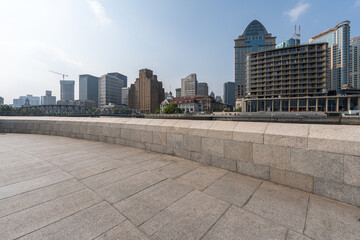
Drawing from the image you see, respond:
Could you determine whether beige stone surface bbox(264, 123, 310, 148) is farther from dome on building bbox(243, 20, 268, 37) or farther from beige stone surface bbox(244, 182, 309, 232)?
dome on building bbox(243, 20, 268, 37)

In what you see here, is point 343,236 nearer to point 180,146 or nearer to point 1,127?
point 180,146

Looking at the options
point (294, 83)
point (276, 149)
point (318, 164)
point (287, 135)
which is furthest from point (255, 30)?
point (318, 164)

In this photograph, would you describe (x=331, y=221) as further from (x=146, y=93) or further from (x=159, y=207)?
(x=146, y=93)

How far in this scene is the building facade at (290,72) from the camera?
2953 inches

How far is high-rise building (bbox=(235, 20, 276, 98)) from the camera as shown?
154750 millimetres

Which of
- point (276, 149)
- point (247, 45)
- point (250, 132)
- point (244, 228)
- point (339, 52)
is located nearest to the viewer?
point (244, 228)

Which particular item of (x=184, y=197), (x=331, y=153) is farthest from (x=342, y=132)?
(x=184, y=197)

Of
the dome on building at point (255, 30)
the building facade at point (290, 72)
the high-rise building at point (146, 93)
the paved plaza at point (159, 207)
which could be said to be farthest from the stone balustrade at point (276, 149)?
the dome on building at point (255, 30)

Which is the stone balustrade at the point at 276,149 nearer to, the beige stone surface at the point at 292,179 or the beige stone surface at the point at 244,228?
the beige stone surface at the point at 292,179

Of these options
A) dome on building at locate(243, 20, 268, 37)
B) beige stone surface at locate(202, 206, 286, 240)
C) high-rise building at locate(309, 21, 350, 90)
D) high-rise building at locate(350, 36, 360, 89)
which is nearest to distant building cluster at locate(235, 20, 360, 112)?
beige stone surface at locate(202, 206, 286, 240)

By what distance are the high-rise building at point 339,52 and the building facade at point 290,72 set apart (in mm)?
114452

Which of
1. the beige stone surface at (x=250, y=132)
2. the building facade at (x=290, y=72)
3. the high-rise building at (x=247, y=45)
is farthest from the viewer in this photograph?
the high-rise building at (x=247, y=45)

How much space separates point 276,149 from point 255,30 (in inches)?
8500

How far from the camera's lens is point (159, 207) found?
8.98 feet
